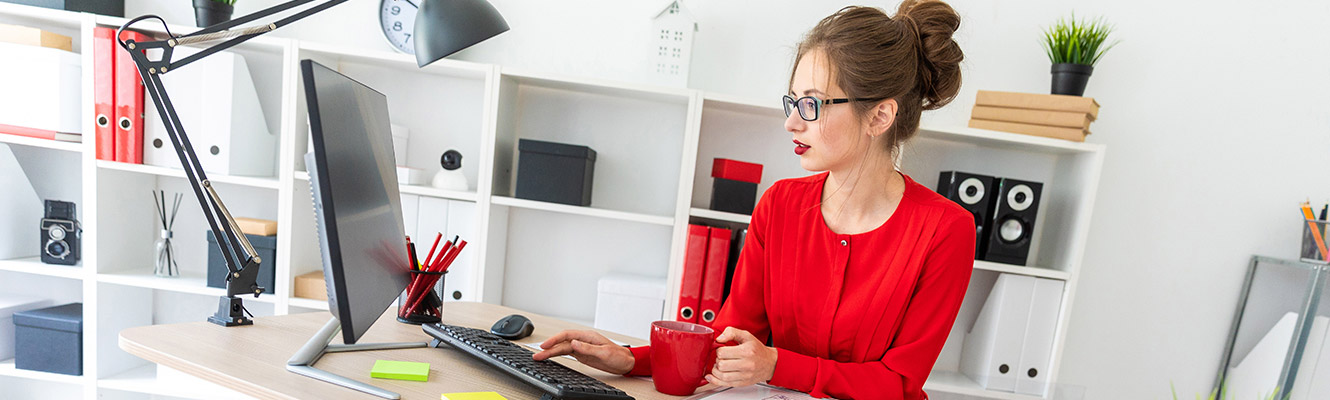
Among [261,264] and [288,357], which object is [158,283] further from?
[288,357]

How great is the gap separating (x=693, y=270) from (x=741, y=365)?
1015mm

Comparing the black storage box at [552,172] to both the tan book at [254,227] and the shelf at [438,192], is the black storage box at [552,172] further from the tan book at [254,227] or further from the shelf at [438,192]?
the tan book at [254,227]

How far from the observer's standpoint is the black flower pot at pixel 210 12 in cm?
191

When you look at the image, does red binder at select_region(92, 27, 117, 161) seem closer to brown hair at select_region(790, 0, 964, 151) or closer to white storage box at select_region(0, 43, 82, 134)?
white storage box at select_region(0, 43, 82, 134)

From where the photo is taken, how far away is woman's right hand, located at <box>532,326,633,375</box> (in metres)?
0.93

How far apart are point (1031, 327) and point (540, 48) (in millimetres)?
1773

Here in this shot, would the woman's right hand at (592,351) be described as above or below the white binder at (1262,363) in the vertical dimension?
above

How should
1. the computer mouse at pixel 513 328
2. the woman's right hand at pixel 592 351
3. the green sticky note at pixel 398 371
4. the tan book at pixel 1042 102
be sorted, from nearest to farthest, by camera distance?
the green sticky note at pixel 398 371, the woman's right hand at pixel 592 351, the computer mouse at pixel 513 328, the tan book at pixel 1042 102

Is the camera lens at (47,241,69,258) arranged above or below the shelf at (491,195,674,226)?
below

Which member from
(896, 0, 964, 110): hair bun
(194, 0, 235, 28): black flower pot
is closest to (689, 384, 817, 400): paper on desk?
(896, 0, 964, 110): hair bun

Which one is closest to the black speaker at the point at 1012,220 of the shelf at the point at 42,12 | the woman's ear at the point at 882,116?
the woman's ear at the point at 882,116

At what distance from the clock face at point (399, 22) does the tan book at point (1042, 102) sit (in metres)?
1.79

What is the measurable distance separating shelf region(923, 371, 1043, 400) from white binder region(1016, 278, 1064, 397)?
1.4 inches

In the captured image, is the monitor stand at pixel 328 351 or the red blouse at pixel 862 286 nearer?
the monitor stand at pixel 328 351
